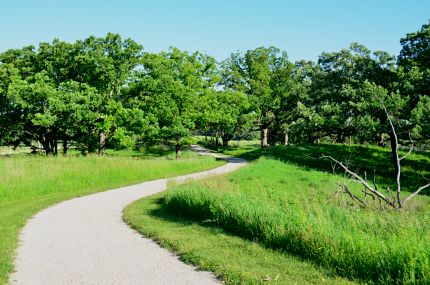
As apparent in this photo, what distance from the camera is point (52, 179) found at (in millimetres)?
22375


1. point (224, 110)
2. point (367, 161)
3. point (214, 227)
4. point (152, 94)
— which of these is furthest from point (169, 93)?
point (214, 227)

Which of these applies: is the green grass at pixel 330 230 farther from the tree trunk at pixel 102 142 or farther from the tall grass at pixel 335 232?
the tree trunk at pixel 102 142

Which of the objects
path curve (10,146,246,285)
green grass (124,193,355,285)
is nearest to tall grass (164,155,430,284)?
green grass (124,193,355,285)

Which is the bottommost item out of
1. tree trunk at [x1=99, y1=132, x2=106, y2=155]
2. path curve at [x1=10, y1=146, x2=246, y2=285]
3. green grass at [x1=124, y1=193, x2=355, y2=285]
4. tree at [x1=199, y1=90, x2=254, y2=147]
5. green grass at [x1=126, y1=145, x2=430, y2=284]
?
path curve at [x1=10, y1=146, x2=246, y2=285]

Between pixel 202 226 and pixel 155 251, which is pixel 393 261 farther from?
pixel 202 226

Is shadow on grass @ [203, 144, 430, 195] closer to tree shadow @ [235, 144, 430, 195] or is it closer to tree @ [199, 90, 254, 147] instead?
tree shadow @ [235, 144, 430, 195]

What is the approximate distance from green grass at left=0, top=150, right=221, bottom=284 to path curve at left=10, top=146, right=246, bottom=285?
0.85 metres

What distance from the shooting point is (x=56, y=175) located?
75.0ft

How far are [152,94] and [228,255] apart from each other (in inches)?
1375

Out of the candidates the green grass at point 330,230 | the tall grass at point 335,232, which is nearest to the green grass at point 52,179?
the green grass at point 330,230

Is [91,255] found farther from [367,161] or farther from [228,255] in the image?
[367,161]

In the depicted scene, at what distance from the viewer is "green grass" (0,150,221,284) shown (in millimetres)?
15250

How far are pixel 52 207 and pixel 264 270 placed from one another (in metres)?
11.8

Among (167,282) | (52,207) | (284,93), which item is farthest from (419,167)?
(167,282)
